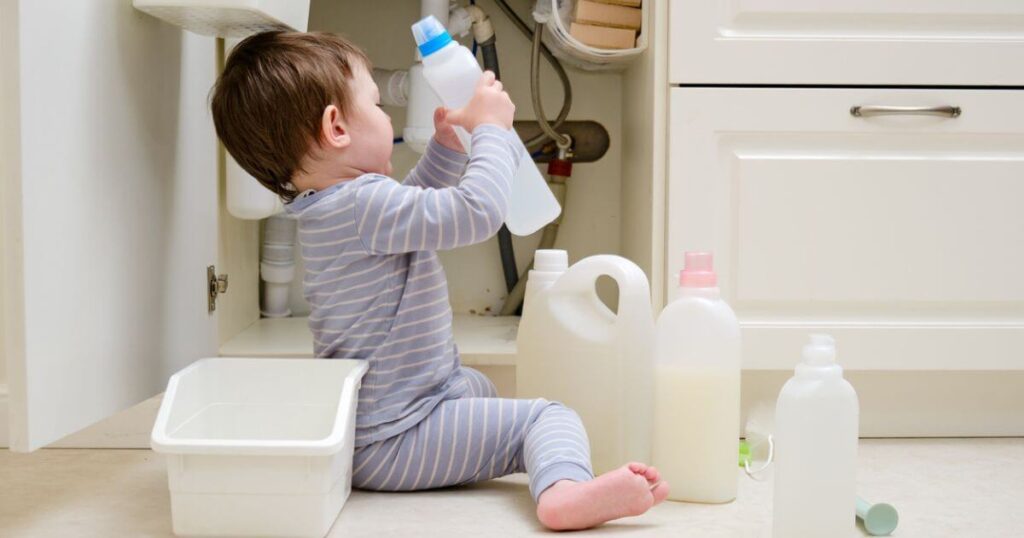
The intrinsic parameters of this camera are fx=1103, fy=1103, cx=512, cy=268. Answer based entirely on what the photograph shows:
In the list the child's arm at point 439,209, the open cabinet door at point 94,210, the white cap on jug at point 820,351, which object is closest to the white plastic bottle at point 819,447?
the white cap on jug at point 820,351

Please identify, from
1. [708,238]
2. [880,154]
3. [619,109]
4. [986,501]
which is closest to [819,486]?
[986,501]

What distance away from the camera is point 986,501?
1.21 m

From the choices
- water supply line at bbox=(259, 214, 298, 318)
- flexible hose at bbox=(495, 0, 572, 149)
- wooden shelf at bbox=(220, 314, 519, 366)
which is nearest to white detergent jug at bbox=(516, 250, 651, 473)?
wooden shelf at bbox=(220, 314, 519, 366)

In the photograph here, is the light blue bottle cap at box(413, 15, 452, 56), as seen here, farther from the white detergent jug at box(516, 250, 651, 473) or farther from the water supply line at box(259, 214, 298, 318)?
the water supply line at box(259, 214, 298, 318)

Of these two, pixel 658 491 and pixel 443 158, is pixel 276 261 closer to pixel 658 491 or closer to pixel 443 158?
pixel 443 158

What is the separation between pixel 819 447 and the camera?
39.7 inches

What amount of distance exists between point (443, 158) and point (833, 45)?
0.55m

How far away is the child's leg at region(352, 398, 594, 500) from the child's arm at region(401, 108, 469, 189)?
0.91 ft

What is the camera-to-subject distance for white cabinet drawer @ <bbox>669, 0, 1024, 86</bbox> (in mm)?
1455

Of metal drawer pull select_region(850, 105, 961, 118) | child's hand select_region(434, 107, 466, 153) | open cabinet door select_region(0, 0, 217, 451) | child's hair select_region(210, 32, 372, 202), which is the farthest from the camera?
metal drawer pull select_region(850, 105, 961, 118)

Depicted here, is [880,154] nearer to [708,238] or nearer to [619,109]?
[708,238]

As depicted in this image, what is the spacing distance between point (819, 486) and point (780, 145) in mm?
586

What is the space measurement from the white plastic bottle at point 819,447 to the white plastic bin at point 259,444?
16.4 inches

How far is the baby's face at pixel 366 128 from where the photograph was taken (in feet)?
4.00
